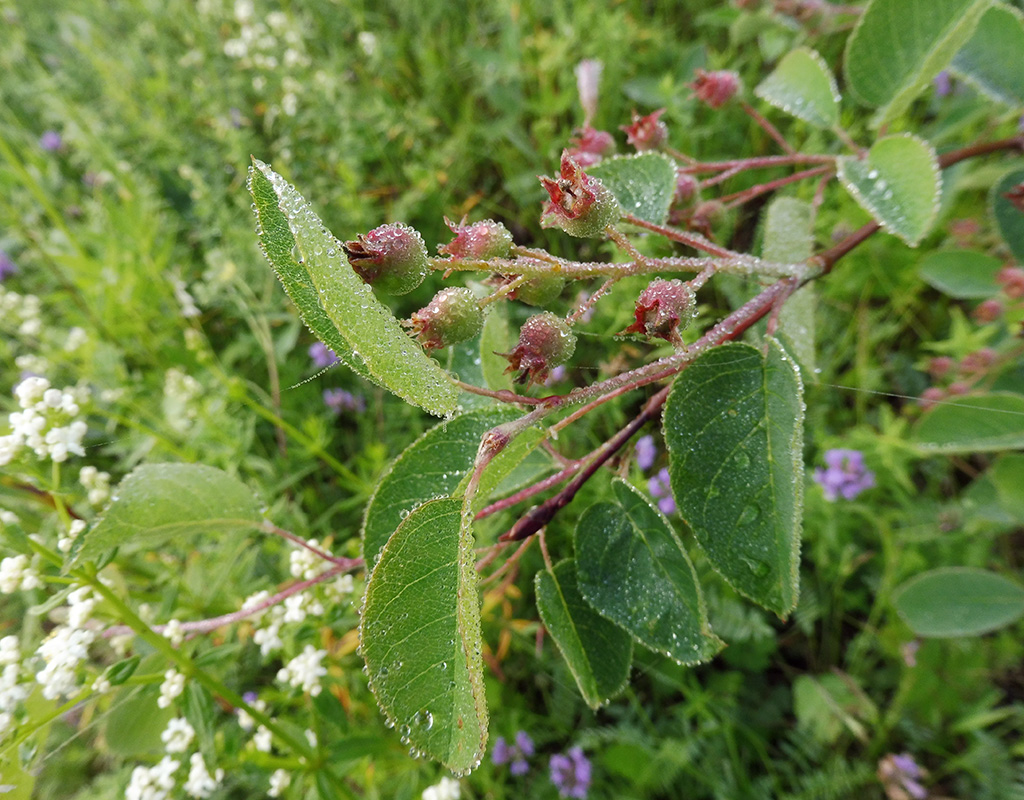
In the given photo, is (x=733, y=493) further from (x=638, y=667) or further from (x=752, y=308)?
(x=638, y=667)

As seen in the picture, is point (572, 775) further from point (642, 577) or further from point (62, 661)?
point (62, 661)

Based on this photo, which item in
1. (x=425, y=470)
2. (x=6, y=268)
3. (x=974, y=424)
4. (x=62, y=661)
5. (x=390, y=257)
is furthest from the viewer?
(x=6, y=268)

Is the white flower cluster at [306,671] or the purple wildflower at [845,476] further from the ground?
the white flower cluster at [306,671]

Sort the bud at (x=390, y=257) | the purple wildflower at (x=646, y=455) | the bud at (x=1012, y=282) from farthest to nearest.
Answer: the purple wildflower at (x=646, y=455) < the bud at (x=1012, y=282) < the bud at (x=390, y=257)

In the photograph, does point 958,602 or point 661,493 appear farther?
point 661,493

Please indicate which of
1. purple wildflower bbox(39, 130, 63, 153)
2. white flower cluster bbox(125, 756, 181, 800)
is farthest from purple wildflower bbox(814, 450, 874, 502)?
purple wildflower bbox(39, 130, 63, 153)

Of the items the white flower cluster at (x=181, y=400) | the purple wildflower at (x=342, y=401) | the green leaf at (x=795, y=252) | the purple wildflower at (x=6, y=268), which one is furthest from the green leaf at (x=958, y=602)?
the purple wildflower at (x=6, y=268)

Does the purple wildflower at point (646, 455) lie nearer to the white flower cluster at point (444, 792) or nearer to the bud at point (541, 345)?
the white flower cluster at point (444, 792)

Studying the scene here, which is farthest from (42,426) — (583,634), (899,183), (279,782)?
(899,183)

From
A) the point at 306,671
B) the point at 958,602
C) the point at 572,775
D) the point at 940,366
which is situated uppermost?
the point at 306,671
